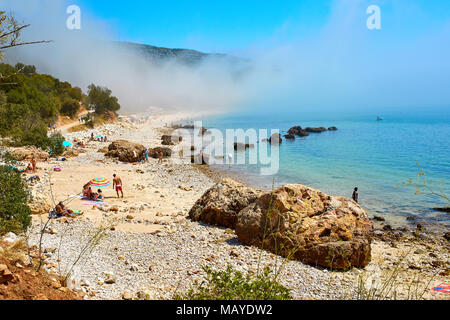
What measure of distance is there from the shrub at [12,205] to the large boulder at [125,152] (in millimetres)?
A: 16518

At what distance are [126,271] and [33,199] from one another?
268 inches

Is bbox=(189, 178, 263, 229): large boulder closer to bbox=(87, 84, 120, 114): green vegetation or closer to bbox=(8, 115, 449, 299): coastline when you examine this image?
bbox=(8, 115, 449, 299): coastline

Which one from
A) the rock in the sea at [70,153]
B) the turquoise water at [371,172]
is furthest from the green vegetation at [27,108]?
the turquoise water at [371,172]

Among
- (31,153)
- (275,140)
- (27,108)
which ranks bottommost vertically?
(275,140)

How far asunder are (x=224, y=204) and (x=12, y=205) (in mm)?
7056

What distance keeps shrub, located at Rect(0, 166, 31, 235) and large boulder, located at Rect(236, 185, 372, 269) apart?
6.56m

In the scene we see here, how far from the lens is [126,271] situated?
24.6 ft

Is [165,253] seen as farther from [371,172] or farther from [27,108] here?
[371,172]

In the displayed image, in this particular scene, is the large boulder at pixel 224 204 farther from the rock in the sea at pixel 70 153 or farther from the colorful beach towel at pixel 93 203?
the rock in the sea at pixel 70 153

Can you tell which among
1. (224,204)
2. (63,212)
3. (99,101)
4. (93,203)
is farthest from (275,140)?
(63,212)

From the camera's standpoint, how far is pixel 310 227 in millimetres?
9422

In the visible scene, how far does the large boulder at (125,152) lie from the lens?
26.6m

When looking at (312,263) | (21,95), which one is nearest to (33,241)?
(312,263)
